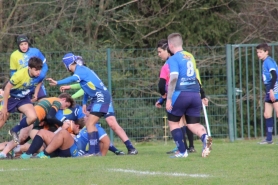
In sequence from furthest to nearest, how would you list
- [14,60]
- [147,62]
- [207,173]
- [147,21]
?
[147,21]
[147,62]
[14,60]
[207,173]

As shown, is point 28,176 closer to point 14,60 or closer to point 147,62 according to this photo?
point 14,60

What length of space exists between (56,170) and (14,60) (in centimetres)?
504

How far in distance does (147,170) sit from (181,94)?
1794mm

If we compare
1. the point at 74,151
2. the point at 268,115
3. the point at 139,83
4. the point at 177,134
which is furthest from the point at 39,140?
the point at 139,83

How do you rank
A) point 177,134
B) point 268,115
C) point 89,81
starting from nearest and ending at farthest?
point 177,134, point 89,81, point 268,115

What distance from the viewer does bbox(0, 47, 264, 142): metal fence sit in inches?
617

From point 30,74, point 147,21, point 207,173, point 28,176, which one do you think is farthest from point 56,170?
point 147,21

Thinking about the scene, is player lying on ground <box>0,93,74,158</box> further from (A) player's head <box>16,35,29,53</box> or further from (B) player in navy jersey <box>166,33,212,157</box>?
(B) player in navy jersey <box>166,33,212,157</box>

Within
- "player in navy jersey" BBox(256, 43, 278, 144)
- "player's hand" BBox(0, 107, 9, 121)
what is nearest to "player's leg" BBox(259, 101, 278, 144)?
"player in navy jersey" BBox(256, 43, 278, 144)

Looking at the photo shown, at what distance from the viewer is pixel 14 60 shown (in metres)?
13.2

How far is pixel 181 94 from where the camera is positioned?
9.91 meters

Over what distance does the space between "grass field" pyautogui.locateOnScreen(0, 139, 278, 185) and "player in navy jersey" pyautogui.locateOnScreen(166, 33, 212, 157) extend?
0.34 m

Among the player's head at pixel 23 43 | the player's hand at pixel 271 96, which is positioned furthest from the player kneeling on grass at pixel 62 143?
the player's hand at pixel 271 96

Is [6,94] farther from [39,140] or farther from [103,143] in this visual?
[103,143]
